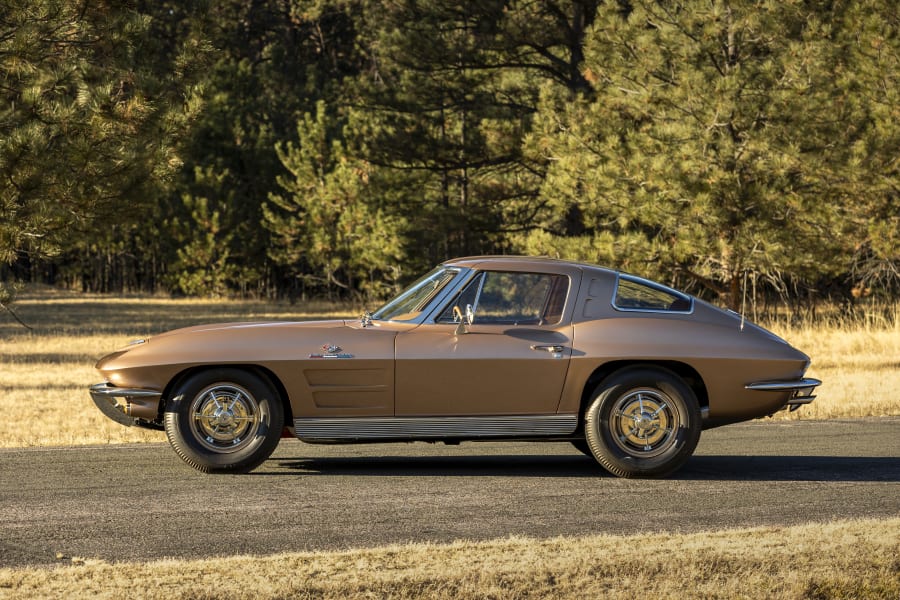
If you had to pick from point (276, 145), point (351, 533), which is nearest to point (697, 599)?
point (351, 533)

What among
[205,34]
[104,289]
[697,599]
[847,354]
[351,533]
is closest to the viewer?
[697,599]

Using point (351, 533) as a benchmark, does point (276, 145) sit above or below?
above

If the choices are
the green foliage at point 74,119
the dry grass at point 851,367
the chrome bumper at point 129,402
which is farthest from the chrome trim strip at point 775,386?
the green foliage at point 74,119

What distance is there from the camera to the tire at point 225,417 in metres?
8.53

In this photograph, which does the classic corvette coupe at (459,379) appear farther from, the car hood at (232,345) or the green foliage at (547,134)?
the green foliage at (547,134)

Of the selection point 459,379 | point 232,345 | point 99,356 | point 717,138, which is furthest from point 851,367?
point 99,356

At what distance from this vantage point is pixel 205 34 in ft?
61.7

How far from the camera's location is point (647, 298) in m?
9.10

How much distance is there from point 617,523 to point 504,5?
83.0ft

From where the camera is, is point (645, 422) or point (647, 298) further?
point (647, 298)

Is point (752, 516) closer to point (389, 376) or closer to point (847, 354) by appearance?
point (389, 376)

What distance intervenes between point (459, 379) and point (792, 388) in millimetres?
2366

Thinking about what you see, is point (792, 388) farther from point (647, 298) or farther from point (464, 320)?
point (464, 320)

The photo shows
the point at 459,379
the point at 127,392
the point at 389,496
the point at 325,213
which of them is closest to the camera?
the point at 389,496
